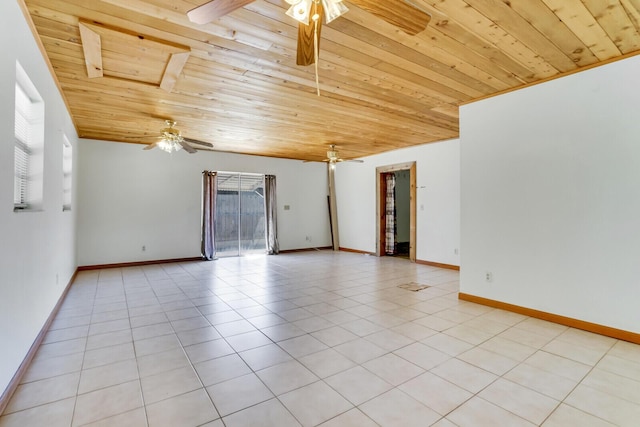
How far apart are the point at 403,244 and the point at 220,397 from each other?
757 cm

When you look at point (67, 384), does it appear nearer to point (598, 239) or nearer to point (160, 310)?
point (160, 310)

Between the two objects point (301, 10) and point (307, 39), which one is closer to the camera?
point (301, 10)

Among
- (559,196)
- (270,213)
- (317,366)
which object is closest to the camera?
(317,366)

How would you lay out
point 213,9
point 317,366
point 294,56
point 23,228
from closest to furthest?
point 213,9
point 23,228
point 317,366
point 294,56

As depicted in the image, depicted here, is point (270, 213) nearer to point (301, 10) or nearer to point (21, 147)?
point (21, 147)

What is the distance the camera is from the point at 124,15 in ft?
6.90

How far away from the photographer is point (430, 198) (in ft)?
21.0

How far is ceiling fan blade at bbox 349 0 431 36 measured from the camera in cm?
149

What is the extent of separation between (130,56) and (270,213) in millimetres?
5435

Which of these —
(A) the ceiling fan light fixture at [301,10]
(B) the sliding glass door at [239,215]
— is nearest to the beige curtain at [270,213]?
(B) the sliding glass door at [239,215]

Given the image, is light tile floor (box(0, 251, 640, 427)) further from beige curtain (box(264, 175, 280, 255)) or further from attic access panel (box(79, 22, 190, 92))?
beige curtain (box(264, 175, 280, 255))

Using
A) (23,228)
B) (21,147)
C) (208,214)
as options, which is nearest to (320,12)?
(23,228)

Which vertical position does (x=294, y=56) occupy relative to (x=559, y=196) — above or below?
above

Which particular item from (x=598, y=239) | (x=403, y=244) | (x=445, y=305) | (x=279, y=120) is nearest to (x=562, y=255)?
(x=598, y=239)
